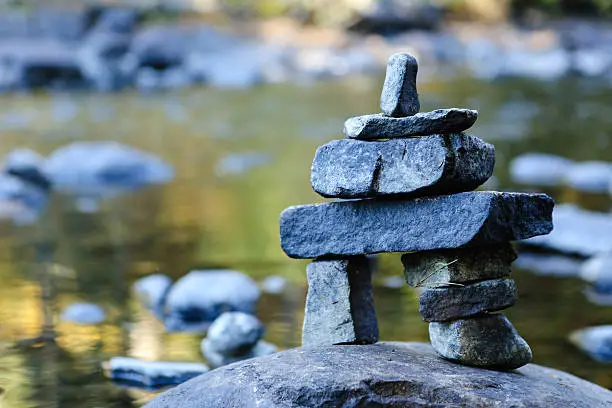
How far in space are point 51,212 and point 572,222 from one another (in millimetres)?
5463

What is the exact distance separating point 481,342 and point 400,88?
1.12 meters

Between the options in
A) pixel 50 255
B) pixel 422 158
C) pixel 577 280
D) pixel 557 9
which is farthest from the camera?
pixel 557 9

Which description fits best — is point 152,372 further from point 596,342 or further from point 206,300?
point 596,342

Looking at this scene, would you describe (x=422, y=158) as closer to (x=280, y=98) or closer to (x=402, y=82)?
(x=402, y=82)

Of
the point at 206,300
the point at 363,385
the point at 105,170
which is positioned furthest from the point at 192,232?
the point at 363,385

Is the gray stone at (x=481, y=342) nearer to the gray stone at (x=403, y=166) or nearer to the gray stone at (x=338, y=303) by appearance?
the gray stone at (x=338, y=303)

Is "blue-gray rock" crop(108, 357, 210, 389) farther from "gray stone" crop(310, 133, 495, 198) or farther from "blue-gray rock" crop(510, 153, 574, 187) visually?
"blue-gray rock" crop(510, 153, 574, 187)

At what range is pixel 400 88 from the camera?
4148mm

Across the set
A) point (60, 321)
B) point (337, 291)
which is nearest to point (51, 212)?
point (60, 321)

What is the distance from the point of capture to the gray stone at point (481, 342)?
13.7 ft

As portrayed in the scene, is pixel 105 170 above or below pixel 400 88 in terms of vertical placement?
above

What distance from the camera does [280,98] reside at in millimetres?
22938

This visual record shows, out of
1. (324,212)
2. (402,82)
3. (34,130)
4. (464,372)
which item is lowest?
(464,372)

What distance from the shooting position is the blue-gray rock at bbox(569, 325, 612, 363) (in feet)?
19.3
